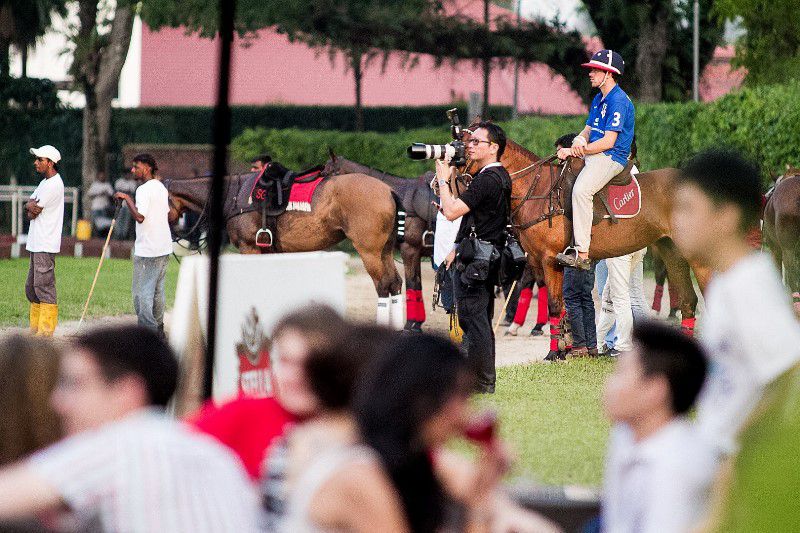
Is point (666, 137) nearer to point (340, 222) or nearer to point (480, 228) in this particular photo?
point (340, 222)

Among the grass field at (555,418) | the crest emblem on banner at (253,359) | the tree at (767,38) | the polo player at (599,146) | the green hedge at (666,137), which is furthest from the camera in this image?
the tree at (767,38)

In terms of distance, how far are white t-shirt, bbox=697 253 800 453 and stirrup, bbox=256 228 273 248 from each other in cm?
1106

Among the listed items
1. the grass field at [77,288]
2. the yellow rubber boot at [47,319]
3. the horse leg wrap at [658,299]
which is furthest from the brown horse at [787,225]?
the yellow rubber boot at [47,319]

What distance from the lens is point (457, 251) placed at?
32.1 ft

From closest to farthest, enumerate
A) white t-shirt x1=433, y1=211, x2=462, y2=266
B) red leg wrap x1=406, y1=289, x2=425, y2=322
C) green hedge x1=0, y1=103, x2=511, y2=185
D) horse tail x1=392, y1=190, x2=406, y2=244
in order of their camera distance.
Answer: white t-shirt x1=433, y1=211, x2=462, y2=266 → red leg wrap x1=406, y1=289, x2=425, y2=322 → horse tail x1=392, y1=190, x2=406, y2=244 → green hedge x1=0, y1=103, x2=511, y2=185

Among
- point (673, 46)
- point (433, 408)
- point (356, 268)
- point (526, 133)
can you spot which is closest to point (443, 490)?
point (433, 408)

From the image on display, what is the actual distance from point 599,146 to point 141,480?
911cm

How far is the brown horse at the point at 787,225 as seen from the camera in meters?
15.3

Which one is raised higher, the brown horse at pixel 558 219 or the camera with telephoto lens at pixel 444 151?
the camera with telephoto lens at pixel 444 151

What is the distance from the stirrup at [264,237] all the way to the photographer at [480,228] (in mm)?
5290

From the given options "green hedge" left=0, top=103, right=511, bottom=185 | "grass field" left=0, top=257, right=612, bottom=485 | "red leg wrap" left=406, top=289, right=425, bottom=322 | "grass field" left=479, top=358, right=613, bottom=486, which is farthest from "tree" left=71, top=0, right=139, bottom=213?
"grass field" left=479, top=358, right=613, bottom=486

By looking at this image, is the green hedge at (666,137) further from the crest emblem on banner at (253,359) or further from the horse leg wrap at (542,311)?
the crest emblem on banner at (253,359)

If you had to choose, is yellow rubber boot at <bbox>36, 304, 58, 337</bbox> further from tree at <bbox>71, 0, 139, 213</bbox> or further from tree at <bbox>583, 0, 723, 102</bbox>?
tree at <bbox>71, 0, 139, 213</bbox>

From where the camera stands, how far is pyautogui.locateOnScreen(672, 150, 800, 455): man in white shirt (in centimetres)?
392
